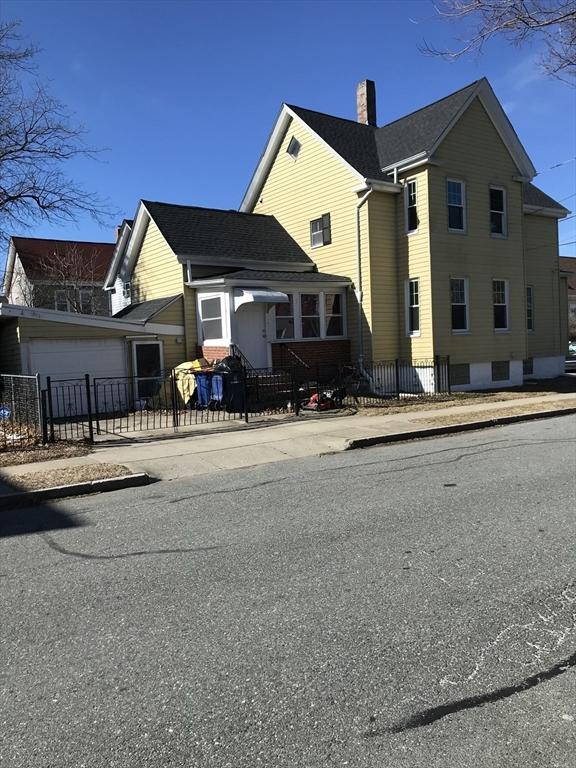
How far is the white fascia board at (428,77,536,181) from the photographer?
63.2ft

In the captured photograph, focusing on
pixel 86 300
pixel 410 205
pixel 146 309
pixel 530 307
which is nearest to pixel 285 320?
pixel 146 309

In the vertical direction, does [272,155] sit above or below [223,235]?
above

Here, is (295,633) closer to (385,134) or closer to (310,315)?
(310,315)

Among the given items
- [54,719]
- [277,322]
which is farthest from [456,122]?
[54,719]

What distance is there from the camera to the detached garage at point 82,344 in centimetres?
1678

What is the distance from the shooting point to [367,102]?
2544 centimetres

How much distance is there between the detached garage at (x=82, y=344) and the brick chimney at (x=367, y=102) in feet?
39.3

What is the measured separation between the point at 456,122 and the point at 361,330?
6.98m

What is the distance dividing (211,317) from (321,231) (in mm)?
5113

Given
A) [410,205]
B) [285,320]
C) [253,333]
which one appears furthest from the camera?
[410,205]

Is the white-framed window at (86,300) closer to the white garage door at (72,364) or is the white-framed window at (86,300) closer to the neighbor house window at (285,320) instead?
the white garage door at (72,364)

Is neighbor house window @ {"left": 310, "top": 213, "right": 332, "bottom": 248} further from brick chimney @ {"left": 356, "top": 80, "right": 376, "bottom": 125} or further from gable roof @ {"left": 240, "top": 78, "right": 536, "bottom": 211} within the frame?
brick chimney @ {"left": 356, "top": 80, "right": 376, "bottom": 125}

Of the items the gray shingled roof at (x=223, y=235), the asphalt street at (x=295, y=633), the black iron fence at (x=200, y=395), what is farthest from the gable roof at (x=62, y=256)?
the asphalt street at (x=295, y=633)

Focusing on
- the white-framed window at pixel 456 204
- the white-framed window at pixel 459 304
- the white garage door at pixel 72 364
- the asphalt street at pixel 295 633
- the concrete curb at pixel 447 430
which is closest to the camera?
the asphalt street at pixel 295 633
